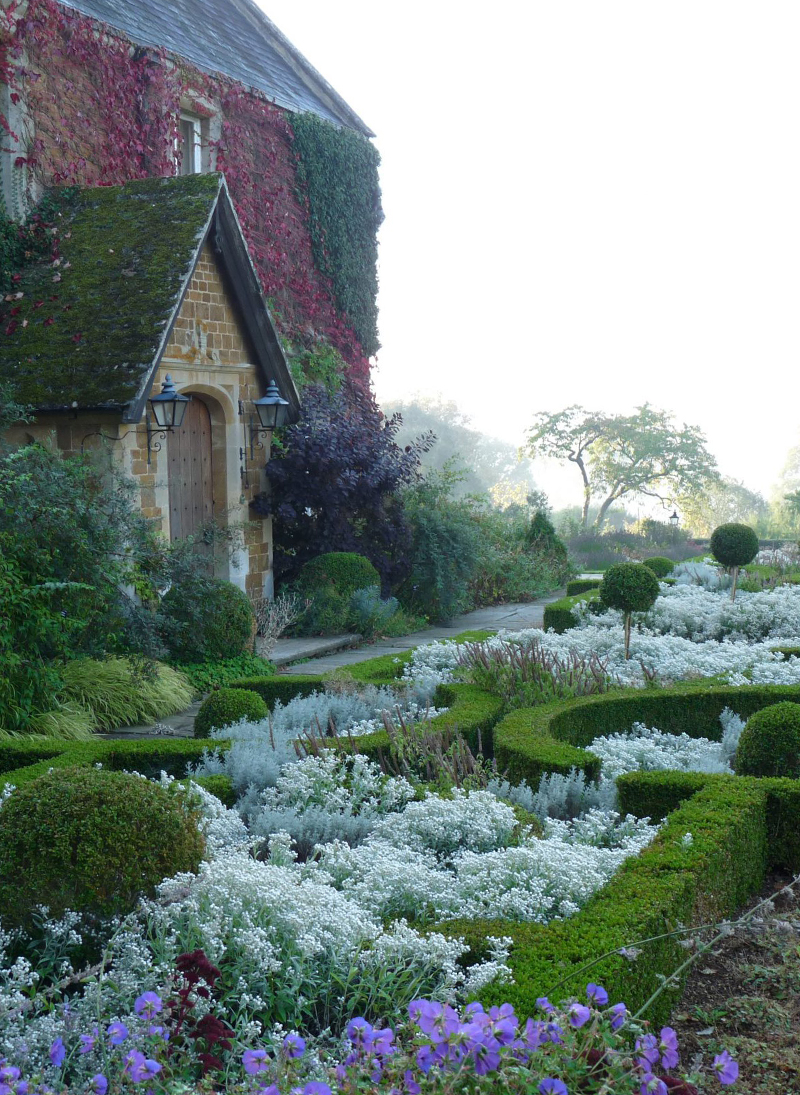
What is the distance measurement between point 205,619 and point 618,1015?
22.8 ft

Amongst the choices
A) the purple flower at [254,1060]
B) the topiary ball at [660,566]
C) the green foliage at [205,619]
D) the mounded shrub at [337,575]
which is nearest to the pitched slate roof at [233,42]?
the mounded shrub at [337,575]

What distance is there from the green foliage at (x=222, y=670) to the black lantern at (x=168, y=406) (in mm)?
2311

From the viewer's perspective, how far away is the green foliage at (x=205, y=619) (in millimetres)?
8680

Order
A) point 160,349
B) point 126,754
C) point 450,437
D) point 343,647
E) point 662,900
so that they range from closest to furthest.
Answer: point 662,900 → point 126,754 → point 160,349 → point 343,647 → point 450,437

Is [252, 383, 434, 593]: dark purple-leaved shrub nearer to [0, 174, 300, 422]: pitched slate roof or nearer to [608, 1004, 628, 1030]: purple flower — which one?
Answer: [0, 174, 300, 422]: pitched slate roof

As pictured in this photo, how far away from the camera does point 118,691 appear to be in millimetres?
7344

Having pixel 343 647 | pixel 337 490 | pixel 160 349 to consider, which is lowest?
pixel 343 647

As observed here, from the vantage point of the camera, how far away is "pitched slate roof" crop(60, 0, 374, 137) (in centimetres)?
1223

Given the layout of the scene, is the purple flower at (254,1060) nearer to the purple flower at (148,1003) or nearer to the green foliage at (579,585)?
the purple flower at (148,1003)

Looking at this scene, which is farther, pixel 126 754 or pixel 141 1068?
pixel 126 754

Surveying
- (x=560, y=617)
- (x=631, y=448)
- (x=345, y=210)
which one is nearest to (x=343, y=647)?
(x=560, y=617)

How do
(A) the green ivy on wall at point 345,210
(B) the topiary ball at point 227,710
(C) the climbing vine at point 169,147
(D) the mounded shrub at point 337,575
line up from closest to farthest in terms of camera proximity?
(B) the topiary ball at point 227,710, (C) the climbing vine at point 169,147, (D) the mounded shrub at point 337,575, (A) the green ivy on wall at point 345,210

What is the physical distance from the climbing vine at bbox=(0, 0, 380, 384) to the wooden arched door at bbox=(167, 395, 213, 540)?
2.44 m

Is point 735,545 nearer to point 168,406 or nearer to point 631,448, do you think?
point 168,406
